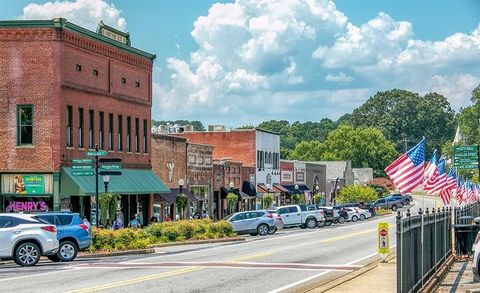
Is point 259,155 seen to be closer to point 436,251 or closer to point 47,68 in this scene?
point 47,68

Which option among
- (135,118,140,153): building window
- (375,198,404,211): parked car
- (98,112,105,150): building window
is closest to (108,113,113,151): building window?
(98,112,105,150): building window

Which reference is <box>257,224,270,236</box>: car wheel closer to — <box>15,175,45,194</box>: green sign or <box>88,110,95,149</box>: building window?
<box>88,110,95,149</box>: building window

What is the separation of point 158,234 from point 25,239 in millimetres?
Result: 15924

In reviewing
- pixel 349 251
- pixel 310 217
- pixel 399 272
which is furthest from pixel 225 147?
pixel 399 272

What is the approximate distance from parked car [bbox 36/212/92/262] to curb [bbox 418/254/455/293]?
12.9m

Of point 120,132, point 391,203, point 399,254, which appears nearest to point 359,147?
point 391,203

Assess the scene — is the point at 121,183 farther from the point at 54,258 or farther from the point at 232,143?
the point at 232,143

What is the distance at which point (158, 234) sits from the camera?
4462 centimetres

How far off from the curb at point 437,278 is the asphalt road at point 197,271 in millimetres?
2675

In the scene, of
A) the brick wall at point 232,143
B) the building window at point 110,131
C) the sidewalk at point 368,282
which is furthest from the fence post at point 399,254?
the brick wall at point 232,143

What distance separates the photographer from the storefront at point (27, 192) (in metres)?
48.1

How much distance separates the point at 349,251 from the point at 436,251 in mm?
12953

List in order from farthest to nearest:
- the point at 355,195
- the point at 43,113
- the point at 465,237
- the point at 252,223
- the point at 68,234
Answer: the point at 355,195 → the point at 252,223 → the point at 43,113 → the point at 68,234 → the point at 465,237

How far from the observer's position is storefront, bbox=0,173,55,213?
48.1 meters
